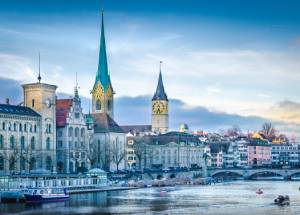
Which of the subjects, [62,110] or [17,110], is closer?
[17,110]

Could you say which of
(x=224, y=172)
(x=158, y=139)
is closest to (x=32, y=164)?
(x=224, y=172)

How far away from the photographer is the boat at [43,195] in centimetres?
9400

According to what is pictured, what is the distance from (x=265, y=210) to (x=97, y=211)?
57.6ft

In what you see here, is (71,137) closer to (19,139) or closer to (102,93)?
(19,139)

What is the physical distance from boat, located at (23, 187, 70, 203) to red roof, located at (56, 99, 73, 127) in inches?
1696

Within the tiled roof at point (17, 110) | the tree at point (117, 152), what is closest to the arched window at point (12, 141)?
the tiled roof at point (17, 110)

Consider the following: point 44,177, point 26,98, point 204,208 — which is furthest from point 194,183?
point 204,208

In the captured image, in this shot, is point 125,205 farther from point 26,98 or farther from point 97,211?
point 26,98

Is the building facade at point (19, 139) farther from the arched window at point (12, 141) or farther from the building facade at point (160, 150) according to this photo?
the building facade at point (160, 150)

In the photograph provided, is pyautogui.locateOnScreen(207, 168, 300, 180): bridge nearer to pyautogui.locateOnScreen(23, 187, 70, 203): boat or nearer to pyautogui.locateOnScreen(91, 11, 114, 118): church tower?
pyautogui.locateOnScreen(91, 11, 114, 118): church tower

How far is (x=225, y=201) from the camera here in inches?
3765

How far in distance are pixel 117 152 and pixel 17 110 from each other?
32062 mm

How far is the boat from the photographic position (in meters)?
94.0

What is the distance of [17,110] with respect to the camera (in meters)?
132
